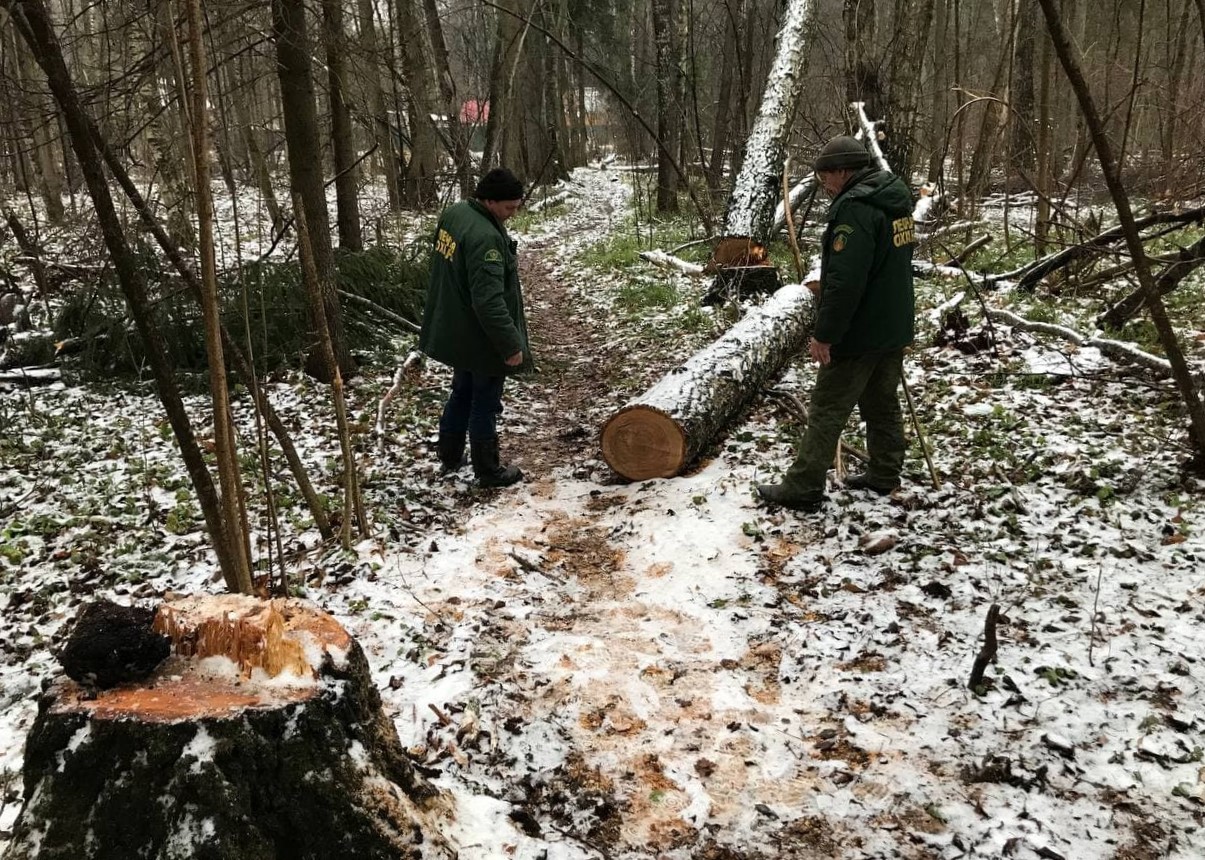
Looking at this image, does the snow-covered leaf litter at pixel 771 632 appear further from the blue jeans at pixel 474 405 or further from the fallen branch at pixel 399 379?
the blue jeans at pixel 474 405

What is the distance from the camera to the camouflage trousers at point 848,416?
4449 millimetres

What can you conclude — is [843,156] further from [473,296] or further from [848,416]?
[473,296]

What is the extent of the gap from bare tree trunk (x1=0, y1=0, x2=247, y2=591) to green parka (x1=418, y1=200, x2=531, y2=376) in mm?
2320

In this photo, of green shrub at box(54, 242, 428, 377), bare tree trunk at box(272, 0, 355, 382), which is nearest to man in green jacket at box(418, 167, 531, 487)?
bare tree trunk at box(272, 0, 355, 382)

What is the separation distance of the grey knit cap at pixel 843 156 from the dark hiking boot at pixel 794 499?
6.29ft

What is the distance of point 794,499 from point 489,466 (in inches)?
85.5

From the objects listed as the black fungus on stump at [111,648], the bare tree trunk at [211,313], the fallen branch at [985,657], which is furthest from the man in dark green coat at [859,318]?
the black fungus on stump at [111,648]

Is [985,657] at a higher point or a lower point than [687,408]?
lower

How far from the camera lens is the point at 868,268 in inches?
163

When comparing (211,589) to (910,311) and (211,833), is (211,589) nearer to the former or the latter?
(211,833)

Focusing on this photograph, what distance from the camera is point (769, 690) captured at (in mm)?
3268

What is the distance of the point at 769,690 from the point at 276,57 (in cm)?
629

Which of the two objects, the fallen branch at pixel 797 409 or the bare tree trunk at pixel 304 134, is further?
the bare tree trunk at pixel 304 134

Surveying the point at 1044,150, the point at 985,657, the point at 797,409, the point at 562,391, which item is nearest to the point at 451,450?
the point at 562,391
